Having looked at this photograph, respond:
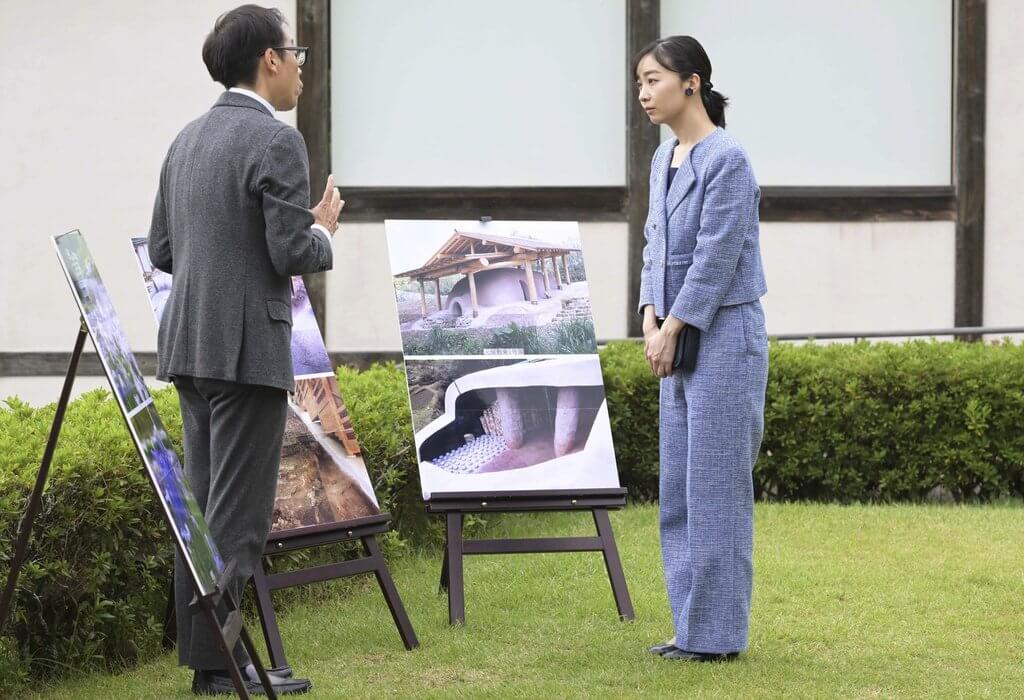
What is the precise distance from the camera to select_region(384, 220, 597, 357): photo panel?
525 cm

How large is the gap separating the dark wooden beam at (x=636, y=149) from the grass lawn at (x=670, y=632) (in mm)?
2245

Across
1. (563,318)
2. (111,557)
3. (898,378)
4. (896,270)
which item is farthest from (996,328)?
(111,557)

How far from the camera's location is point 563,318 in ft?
17.6

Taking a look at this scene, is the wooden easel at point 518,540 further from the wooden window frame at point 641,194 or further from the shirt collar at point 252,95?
the wooden window frame at point 641,194

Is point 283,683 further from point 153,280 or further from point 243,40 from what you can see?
point 243,40

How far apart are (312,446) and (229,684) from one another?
1192mm

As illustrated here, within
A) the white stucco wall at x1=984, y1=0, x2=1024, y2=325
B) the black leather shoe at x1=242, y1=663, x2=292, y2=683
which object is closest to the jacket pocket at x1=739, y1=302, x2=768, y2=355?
the black leather shoe at x1=242, y1=663, x2=292, y2=683

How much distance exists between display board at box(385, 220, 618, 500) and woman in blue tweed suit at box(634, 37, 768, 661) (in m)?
0.90

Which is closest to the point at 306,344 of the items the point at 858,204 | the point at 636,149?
the point at 636,149

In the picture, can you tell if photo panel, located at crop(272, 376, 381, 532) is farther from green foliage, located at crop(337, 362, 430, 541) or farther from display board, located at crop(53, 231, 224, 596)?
display board, located at crop(53, 231, 224, 596)

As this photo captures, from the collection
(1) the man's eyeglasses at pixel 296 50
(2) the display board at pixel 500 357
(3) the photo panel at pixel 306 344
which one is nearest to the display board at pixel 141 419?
(1) the man's eyeglasses at pixel 296 50

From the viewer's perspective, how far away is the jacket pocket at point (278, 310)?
3.69m

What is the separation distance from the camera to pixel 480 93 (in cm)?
845

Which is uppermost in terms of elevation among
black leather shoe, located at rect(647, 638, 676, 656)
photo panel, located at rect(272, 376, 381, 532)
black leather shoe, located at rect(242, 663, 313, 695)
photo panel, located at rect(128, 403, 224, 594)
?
photo panel, located at rect(128, 403, 224, 594)
